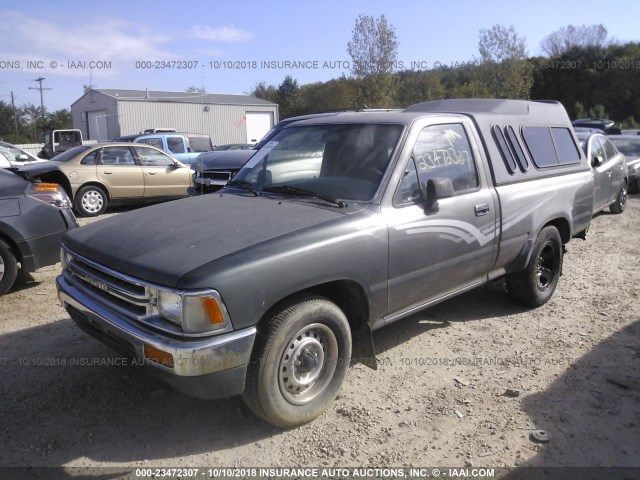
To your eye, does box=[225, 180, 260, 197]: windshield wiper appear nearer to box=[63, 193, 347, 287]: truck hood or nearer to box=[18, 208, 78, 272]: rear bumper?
box=[63, 193, 347, 287]: truck hood

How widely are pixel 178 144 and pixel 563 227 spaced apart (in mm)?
12563

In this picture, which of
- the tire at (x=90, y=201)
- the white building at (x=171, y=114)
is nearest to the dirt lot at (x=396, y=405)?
the tire at (x=90, y=201)

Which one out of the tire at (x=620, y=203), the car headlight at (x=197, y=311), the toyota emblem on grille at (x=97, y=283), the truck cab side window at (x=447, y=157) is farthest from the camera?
the tire at (x=620, y=203)

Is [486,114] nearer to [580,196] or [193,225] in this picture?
[580,196]

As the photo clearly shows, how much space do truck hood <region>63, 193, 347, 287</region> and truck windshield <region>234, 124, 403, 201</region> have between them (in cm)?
28

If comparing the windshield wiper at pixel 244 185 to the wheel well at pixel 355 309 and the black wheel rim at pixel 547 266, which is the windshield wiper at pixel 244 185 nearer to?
the wheel well at pixel 355 309

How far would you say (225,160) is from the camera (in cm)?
972

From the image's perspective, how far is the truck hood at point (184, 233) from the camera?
9.23 ft

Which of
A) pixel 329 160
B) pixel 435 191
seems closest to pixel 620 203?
pixel 435 191

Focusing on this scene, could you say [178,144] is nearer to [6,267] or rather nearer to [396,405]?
[6,267]

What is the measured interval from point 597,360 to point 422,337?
1377 mm

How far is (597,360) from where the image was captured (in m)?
4.09

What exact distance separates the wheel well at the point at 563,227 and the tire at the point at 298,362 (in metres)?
3.11

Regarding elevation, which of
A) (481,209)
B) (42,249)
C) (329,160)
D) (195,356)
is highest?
(329,160)
